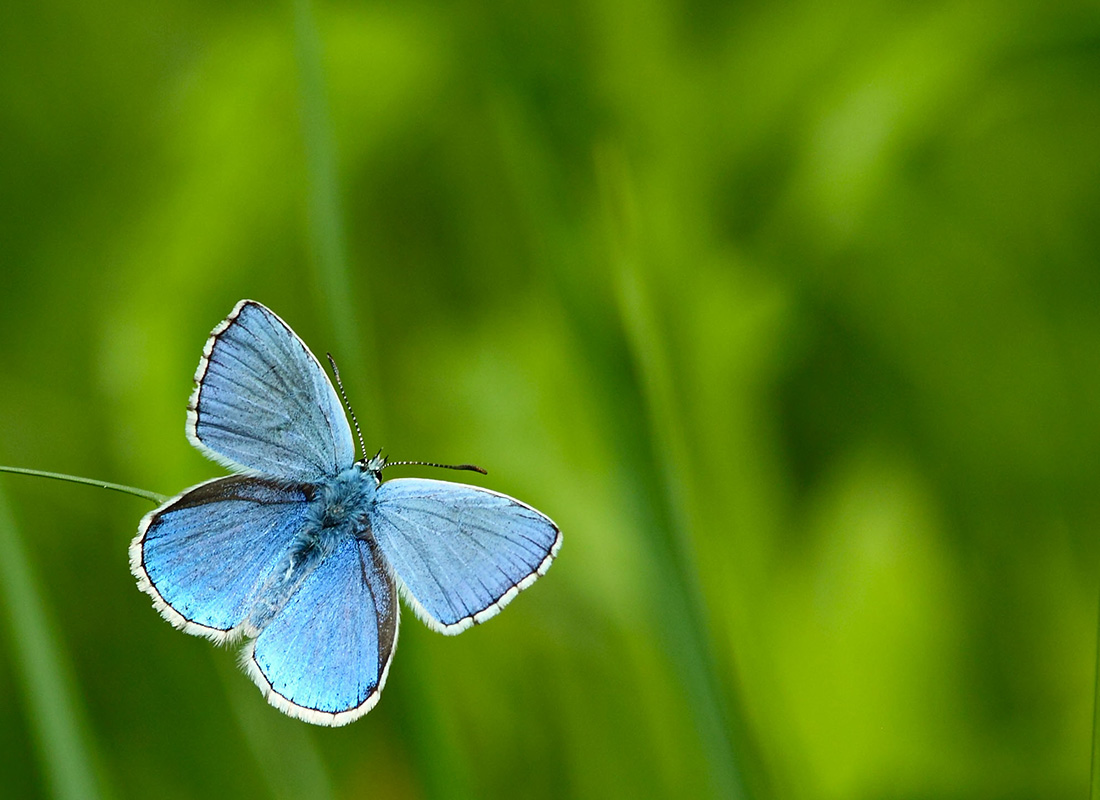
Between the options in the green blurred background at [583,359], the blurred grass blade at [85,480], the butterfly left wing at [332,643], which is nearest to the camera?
the blurred grass blade at [85,480]

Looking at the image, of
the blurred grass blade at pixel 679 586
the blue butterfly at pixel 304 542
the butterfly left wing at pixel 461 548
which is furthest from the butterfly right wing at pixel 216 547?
the blurred grass blade at pixel 679 586

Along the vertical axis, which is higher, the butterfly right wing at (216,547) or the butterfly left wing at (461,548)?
the butterfly left wing at (461,548)

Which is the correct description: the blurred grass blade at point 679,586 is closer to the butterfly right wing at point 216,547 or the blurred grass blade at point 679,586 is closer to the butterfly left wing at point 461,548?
the butterfly left wing at point 461,548

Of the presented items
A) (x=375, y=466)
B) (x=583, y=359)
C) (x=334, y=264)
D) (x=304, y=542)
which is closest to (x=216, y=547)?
(x=304, y=542)

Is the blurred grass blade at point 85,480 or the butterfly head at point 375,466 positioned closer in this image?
the blurred grass blade at point 85,480

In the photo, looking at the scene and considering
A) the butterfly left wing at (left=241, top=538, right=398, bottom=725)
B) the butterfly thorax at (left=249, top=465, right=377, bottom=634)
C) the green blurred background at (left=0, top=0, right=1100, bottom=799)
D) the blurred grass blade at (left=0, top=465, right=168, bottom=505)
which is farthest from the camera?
the green blurred background at (left=0, top=0, right=1100, bottom=799)

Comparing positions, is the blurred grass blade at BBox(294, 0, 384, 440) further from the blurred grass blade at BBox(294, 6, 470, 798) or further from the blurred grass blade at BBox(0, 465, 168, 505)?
the blurred grass blade at BBox(0, 465, 168, 505)

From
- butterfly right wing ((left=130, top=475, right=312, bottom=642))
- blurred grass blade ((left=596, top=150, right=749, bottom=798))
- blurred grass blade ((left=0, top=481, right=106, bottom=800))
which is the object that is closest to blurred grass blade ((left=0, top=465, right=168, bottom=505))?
butterfly right wing ((left=130, top=475, right=312, bottom=642))

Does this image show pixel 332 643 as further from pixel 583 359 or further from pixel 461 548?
pixel 583 359
